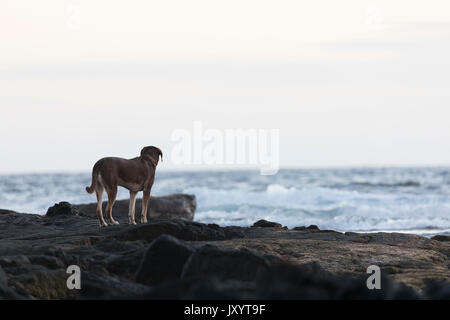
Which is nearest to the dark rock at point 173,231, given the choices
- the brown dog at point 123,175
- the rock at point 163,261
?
the brown dog at point 123,175

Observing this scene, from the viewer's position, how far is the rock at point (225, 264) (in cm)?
723

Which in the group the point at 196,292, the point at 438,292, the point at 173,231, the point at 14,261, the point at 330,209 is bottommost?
the point at 438,292

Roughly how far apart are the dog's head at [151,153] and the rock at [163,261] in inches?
178

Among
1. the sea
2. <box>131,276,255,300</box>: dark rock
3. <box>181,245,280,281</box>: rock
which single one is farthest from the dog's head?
the sea

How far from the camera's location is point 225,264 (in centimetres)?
736

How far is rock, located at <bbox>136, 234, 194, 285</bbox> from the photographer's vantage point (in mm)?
7461

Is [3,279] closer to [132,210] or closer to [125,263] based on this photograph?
[125,263]

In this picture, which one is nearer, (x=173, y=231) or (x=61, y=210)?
(x=173, y=231)

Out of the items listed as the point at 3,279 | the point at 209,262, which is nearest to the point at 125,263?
the point at 209,262

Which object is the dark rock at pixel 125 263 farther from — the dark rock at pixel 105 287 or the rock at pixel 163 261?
the dark rock at pixel 105 287

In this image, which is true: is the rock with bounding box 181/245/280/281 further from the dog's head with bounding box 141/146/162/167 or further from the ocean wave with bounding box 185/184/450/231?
the ocean wave with bounding box 185/184/450/231

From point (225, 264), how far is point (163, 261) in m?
0.63
